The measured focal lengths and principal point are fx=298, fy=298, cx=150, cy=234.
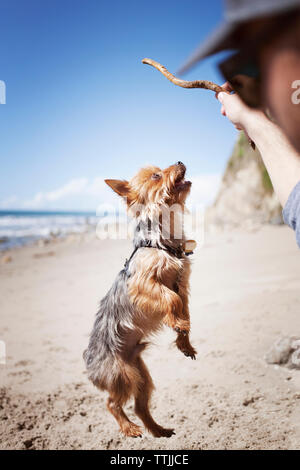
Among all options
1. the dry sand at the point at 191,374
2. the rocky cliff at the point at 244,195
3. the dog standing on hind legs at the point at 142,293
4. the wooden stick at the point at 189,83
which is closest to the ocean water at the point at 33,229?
the rocky cliff at the point at 244,195

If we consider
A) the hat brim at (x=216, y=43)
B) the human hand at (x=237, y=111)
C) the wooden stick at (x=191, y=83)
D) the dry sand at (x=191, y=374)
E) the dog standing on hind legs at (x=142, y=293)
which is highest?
the wooden stick at (x=191, y=83)

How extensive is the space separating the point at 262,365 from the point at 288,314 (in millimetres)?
1174

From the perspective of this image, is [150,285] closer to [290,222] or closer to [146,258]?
[146,258]

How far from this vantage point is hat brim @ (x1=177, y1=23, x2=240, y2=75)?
0.73 m

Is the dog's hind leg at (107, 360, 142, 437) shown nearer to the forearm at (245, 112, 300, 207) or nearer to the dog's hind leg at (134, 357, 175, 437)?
the dog's hind leg at (134, 357, 175, 437)

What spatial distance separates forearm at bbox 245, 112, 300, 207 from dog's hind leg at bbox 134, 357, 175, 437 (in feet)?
6.80

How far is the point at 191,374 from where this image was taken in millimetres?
3568

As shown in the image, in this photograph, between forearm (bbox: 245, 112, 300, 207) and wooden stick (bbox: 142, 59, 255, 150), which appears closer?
forearm (bbox: 245, 112, 300, 207)

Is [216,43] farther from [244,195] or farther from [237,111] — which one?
[244,195]

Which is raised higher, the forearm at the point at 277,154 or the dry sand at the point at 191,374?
the forearm at the point at 277,154

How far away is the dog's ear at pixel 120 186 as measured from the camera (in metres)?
2.34

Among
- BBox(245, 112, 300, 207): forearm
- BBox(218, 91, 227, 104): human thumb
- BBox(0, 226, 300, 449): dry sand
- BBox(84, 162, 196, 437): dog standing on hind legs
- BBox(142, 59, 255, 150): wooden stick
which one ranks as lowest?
BBox(0, 226, 300, 449): dry sand

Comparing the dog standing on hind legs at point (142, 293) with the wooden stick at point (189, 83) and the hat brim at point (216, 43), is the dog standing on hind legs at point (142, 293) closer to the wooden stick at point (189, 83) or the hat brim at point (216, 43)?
the wooden stick at point (189, 83)

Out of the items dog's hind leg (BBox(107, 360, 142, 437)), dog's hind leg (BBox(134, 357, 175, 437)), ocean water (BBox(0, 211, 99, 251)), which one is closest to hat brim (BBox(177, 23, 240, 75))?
dog's hind leg (BBox(107, 360, 142, 437))
